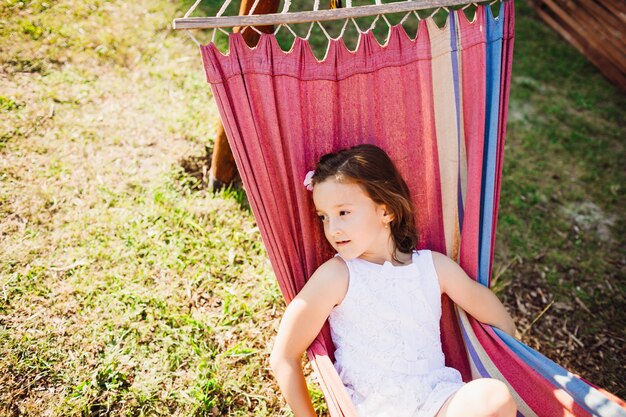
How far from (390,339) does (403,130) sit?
878 mm

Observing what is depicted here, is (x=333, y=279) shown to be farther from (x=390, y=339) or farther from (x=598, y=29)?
(x=598, y=29)

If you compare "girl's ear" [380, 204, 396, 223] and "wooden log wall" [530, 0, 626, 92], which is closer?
"girl's ear" [380, 204, 396, 223]

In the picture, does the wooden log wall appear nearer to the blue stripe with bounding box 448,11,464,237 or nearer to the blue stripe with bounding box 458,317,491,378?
the blue stripe with bounding box 448,11,464,237

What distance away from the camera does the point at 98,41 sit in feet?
11.6

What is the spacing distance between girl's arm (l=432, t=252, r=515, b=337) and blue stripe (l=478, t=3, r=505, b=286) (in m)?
→ 0.09

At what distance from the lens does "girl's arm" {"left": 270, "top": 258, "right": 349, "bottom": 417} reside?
62.2 inches

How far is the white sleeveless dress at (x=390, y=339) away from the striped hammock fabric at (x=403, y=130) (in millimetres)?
150

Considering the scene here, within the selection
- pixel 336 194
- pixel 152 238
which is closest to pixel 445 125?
pixel 336 194

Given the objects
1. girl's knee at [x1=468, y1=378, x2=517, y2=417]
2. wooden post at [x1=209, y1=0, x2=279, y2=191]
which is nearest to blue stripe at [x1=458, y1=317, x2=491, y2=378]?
girl's knee at [x1=468, y1=378, x2=517, y2=417]

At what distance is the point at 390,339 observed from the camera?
170 centimetres

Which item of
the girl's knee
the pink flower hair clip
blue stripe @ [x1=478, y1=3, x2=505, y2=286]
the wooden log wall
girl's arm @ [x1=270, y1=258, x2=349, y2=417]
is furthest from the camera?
the wooden log wall

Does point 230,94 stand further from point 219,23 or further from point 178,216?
point 178,216

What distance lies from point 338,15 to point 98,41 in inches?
102

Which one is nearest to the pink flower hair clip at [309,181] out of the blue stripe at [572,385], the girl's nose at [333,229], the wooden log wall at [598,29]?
the girl's nose at [333,229]
